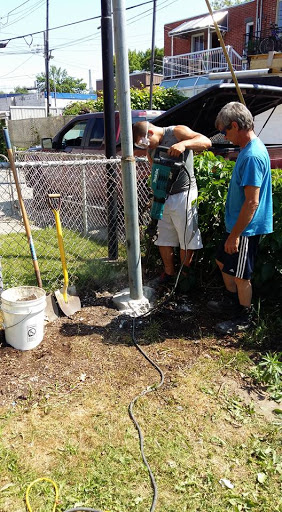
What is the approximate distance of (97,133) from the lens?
7.29 metres

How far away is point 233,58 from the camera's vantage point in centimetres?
2480

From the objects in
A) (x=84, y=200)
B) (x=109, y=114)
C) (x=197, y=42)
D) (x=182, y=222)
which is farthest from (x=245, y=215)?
(x=197, y=42)

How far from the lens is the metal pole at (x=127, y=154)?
3.28 metres

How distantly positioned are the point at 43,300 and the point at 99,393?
863 mm

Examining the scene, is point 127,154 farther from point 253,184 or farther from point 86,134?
point 86,134

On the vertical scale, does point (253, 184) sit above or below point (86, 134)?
below

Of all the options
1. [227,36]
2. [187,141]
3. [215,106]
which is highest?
[227,36]

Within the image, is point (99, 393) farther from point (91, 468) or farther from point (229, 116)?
point (229, 116)

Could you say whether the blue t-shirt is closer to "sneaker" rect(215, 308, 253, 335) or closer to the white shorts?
the white shorts

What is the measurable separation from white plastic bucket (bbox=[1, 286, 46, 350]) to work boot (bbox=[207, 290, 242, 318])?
1481 mm

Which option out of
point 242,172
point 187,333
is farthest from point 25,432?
point 242,172

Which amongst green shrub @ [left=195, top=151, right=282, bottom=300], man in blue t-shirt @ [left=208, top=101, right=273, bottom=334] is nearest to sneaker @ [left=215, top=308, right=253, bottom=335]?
man in blue t-shirt @ [left=208, top=101, right=273, bottom=334]

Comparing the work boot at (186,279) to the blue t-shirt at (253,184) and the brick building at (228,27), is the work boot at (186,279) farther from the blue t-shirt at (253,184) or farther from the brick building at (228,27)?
the brick building at (228,27)

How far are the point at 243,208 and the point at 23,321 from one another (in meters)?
1.83
